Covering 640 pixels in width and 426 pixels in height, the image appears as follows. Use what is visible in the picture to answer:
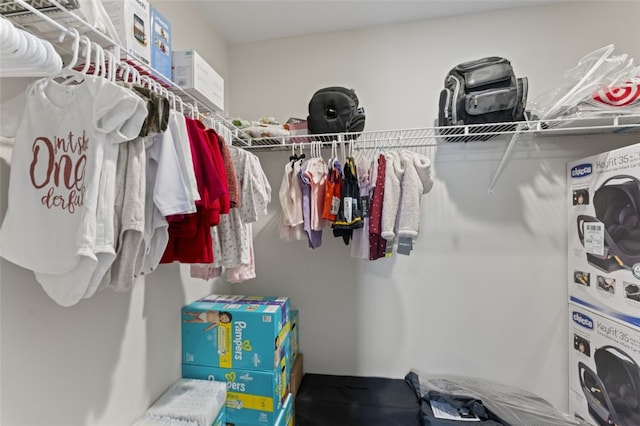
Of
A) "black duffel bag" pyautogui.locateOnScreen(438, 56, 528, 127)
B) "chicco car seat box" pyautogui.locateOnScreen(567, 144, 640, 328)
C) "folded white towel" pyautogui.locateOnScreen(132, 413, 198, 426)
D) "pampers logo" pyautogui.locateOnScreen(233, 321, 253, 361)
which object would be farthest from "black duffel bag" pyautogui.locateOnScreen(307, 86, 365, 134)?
"folded white towel" pyautogui.locateOnScreen(132, 413, 198, 426)

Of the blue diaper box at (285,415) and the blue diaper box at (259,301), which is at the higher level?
the blue diaper box at (259,301)

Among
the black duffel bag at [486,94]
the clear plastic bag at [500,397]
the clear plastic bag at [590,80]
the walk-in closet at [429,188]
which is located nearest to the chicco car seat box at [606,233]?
the walk-in closet at [429,188]

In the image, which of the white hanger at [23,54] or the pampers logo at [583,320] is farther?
the pampers logo at [583,320]

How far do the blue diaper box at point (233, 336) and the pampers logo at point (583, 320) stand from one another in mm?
1644

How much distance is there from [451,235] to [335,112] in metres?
1.06

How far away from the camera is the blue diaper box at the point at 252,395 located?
136 centimetres

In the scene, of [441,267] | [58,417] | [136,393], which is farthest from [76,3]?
[441,267]

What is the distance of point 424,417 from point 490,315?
0.74 metres

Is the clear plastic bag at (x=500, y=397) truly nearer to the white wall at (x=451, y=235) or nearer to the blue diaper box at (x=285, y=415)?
the white wall at (x=451, y=235)

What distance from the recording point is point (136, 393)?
1.16 m

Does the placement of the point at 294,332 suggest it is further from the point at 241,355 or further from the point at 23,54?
the point at 23,54

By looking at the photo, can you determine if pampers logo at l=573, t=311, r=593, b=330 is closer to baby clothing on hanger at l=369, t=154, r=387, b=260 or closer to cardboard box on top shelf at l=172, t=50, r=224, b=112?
baby clothing on hanger at l=369, t=154, r=387, b=260

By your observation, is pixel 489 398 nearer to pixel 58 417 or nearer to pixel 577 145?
pixel 577 145

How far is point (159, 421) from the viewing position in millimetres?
1129
